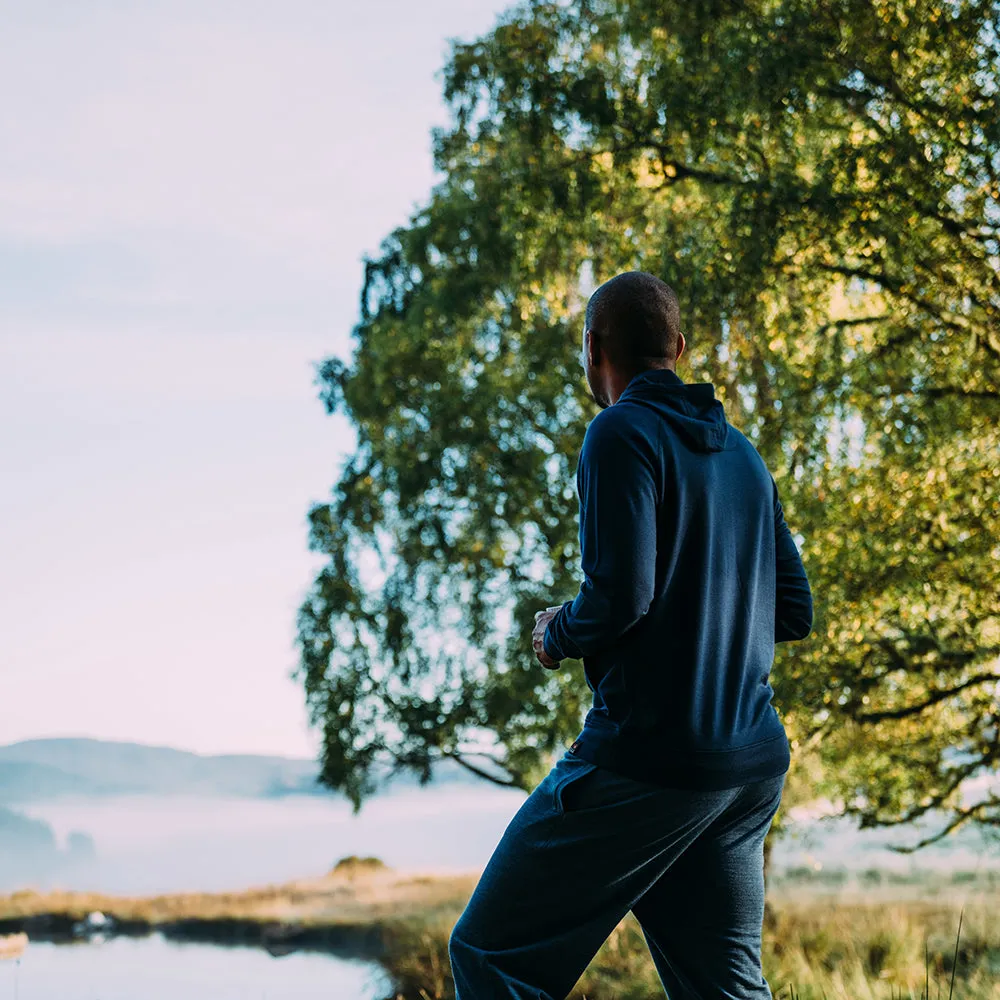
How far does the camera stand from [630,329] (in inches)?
89.5

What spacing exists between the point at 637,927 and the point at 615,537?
9.95 metres

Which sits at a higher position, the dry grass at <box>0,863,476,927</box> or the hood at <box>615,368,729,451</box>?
the hood at <box>615,368,729,451</box>

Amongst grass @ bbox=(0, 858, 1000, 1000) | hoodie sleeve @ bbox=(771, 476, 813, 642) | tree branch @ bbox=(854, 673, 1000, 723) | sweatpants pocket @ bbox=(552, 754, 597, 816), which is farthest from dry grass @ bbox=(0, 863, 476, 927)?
sweatpants pocket @ bbox=(552, 754, 597, 816)

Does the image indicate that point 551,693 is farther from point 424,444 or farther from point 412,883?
point 412,883

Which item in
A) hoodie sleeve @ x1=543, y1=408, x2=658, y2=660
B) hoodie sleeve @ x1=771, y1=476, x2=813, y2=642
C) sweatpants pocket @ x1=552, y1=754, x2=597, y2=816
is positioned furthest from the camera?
hoodie sleeve @ x1=771, y1=476, x2=813, y2=642

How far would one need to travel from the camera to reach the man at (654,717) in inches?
82.2

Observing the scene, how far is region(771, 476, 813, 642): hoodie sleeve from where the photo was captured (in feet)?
8.08

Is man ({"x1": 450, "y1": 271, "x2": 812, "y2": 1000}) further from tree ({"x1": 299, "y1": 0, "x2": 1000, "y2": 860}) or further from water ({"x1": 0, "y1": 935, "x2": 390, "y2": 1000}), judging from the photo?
water ({"x1": 0, "y1": 935, "x2": 390, "y2": 1000})

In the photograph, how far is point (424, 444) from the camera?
1266 centimetres

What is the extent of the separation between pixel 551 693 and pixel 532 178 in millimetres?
5860

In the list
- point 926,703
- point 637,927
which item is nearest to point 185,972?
point 637,927

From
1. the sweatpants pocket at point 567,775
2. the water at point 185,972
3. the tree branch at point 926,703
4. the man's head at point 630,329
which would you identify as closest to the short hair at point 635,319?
the man's head at point 630,329

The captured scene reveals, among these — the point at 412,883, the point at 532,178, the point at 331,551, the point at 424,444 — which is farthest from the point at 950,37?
the point at 412,883

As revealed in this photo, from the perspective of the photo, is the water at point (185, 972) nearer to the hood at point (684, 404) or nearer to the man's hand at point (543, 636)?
the man's hand at point (543, 636)
